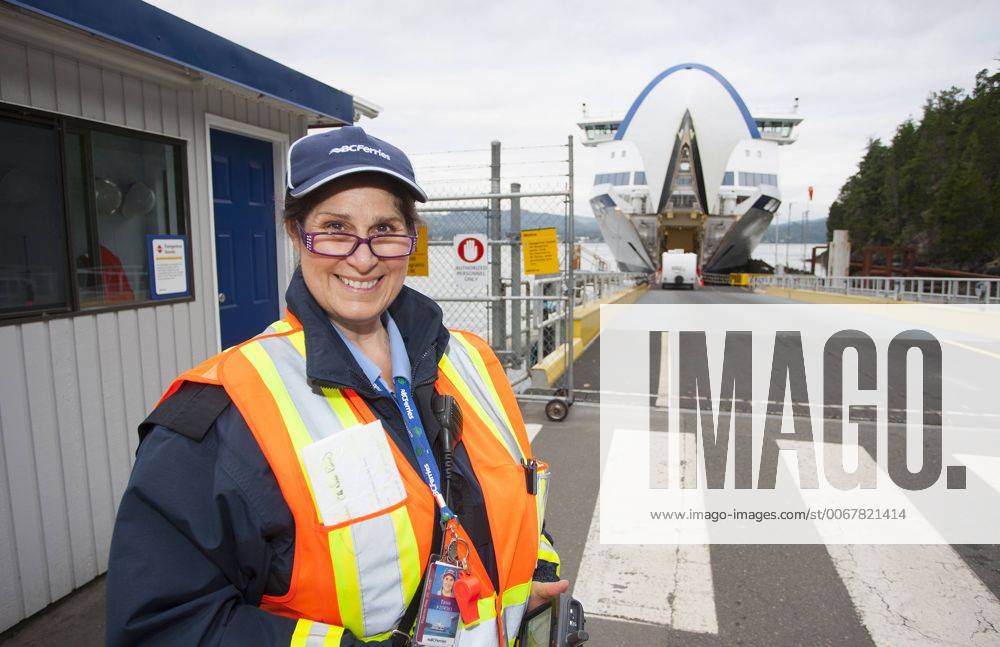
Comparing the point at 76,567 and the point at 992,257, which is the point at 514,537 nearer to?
the point at 76,567

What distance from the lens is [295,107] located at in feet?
14.1

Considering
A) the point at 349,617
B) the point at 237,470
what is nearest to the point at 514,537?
the point at 349,617

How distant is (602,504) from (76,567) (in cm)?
350

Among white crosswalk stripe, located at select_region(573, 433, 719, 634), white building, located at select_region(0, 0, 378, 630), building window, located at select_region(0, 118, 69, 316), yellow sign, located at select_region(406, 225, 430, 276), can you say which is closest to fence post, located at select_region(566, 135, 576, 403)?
yellow sign, located at select_region(406, 225, 430, 276)

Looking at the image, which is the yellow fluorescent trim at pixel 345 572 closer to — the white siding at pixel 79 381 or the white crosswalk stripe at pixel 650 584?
the white crosswalk stripe at pixel 650 584

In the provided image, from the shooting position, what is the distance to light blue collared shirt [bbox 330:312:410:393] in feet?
5.02

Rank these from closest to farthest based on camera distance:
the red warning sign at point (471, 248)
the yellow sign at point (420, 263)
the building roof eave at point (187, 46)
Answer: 1. the building roof eave at point (187, 46)
2. the yellow sign at point (420, 263)
3. the red warning sign at point (471, 248)

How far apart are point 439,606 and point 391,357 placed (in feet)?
2.24

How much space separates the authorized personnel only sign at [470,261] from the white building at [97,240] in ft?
9.78

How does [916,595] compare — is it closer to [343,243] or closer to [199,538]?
[343,243]

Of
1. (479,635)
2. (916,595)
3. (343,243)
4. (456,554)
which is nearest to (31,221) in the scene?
(343,243)

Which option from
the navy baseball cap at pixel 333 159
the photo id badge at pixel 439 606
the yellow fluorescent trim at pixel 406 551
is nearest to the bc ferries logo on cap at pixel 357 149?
the navy baseball cap at pixel 333 159

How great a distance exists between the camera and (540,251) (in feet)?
21.9

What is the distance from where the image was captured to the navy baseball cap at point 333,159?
1437 millimetres
